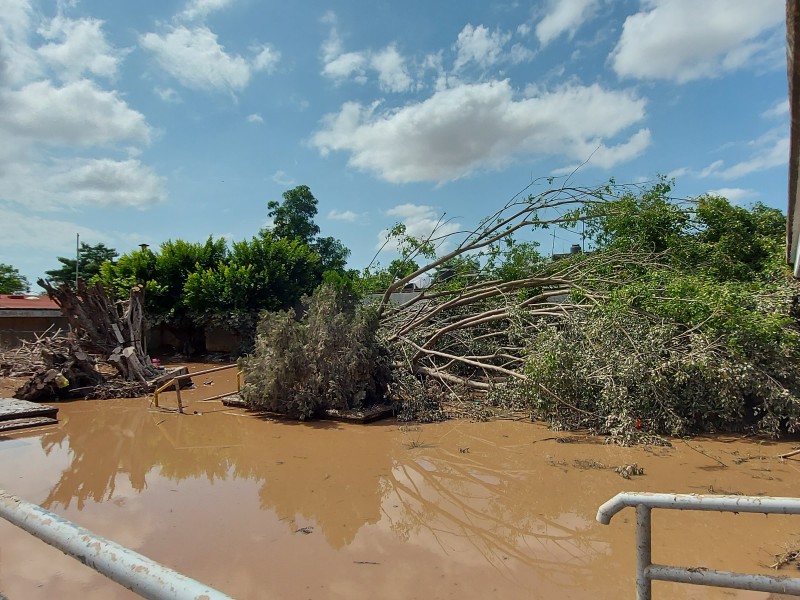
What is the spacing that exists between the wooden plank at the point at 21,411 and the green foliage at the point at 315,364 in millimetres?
3380

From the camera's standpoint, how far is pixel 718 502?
1.70 m

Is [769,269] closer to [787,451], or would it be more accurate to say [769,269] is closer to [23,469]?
[787,451]

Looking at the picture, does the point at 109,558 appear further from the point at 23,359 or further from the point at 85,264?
the point at 85,264

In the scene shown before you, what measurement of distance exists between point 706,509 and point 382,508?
3754 millimetres

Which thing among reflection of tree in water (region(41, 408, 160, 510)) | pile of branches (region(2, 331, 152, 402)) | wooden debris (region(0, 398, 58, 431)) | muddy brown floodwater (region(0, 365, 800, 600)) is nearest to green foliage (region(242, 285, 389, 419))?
muddy brown floodwater (region(0, 365, 800, 600))

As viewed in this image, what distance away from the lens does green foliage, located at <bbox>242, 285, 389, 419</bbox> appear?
8.88 meters

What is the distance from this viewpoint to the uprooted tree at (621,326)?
7102 mm

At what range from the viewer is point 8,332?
17.0 meters

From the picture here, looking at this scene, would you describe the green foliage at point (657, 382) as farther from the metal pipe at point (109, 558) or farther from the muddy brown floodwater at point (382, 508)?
the metal pipe at point (109, 558)

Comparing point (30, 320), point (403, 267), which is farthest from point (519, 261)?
point (30, 320)

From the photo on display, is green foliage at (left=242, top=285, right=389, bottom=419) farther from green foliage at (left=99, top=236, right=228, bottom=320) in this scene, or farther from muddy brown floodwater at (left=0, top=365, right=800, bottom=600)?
green foliage at (left=99, top=236, right=228, bottom=320)

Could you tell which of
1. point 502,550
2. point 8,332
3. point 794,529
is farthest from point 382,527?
point 8,332

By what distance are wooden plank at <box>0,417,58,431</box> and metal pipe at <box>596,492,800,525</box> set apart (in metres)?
9.55

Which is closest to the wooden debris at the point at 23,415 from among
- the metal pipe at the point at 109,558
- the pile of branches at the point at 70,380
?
the pile of branches at the point at 70,380
